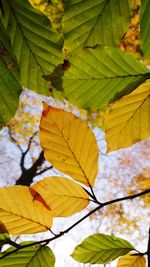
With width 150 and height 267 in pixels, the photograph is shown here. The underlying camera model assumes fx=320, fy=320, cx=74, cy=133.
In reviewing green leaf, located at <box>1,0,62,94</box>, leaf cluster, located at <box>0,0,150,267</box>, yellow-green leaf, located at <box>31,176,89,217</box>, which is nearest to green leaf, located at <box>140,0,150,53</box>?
leaf cluster, located at <box>0,0,150,267</box>

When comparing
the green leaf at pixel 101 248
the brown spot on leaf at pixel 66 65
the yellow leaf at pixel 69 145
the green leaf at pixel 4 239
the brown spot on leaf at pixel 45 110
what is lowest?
the green leaf at pixel 101 248

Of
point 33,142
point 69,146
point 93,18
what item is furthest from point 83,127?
point 33,142

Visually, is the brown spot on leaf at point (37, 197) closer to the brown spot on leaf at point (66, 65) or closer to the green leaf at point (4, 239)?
the green leaf at point (4, 239)

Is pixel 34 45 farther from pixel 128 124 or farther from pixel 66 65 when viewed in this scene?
pixel 128 124

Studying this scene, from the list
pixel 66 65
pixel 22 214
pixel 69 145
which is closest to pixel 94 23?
pixel 66 65

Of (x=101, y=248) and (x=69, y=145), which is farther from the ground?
(x=69, y=145)

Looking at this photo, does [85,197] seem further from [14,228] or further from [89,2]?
[89,2]

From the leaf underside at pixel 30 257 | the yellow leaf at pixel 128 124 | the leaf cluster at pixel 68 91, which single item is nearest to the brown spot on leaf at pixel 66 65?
the leaf cluster at pixel 68 91
